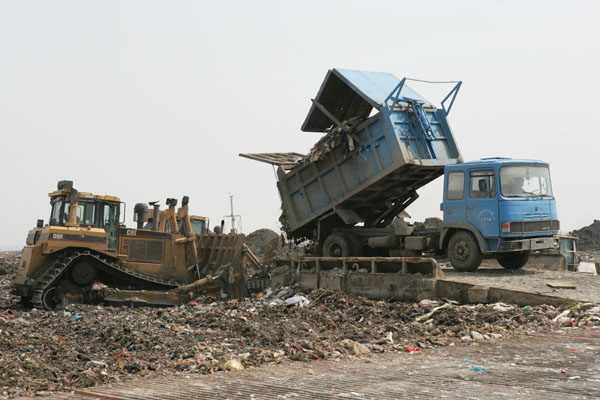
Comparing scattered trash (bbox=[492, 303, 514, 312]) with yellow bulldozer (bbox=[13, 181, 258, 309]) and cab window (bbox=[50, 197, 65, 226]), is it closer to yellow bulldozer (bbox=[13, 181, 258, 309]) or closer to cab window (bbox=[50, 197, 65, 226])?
yellow bulldozer (bbox=[13, 181, 258, 309])

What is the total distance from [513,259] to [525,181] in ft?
5.32

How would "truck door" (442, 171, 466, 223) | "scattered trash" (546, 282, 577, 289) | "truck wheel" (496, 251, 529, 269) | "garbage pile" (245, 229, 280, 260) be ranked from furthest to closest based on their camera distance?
"garbage pile" (245, 229, 280, 260) < "truck wheel" (496, 251, 529, 269) < "truck door" (442, 171, 466, 223) < "scattered trash" (546, 282, 577, 289)

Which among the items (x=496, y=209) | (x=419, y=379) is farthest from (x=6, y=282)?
(x=419, y=379)

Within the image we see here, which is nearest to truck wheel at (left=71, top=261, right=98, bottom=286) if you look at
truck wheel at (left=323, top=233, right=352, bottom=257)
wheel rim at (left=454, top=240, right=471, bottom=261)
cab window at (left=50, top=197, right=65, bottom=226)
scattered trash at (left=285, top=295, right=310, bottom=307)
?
cab window at (left=50, top=197, right=65, bottom=226)

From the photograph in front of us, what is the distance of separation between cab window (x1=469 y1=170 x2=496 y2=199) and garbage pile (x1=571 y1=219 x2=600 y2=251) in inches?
1028

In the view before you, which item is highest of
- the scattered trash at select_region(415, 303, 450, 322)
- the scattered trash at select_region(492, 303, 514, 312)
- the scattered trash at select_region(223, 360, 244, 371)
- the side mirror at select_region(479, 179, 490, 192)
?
the side mirror at select_region(479, 179, 490, 192)

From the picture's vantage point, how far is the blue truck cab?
11.3 metres

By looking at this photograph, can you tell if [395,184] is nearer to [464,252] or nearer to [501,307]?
[464,252]

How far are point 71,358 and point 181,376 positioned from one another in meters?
1.69

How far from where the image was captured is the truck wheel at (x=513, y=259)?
12.2m

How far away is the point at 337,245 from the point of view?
544 inches

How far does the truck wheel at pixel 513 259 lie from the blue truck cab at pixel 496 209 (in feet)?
1.12

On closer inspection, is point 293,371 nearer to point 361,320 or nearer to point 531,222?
point 361,320

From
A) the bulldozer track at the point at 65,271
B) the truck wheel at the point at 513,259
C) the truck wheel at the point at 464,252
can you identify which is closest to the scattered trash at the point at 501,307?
the truck wheel at the point at 464,252
